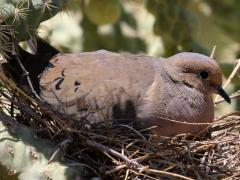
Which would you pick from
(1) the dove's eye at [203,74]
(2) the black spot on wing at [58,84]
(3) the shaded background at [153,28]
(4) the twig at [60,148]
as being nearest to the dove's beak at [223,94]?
(1) the dove's eye at [203,74]

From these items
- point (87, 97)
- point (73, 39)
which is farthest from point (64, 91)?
point (73, 39)

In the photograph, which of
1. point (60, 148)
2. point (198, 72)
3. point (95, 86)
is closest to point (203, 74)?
point (198, 72)

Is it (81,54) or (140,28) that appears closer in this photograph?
(81,54)

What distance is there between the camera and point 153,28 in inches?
245

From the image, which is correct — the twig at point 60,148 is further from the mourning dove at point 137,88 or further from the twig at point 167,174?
the twig at point 167,174

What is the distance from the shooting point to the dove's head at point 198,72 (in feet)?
16.9

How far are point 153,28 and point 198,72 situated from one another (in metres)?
1.08

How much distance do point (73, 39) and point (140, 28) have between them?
872mm

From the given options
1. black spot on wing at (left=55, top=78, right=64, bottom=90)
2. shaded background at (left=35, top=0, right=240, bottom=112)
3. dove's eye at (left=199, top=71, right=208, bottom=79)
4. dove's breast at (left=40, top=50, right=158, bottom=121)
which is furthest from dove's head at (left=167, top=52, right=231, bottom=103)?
black spot on wing at (left=55, top=78, right=64, bottom=90)

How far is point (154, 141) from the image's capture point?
15.2ft

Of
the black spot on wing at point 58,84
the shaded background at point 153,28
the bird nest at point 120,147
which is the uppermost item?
the black spot on wing at point 58,84

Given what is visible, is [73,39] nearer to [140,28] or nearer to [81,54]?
[140,28]

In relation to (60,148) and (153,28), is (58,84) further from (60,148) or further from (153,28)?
(153,28)

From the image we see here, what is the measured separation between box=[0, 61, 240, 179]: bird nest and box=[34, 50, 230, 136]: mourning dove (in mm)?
131
